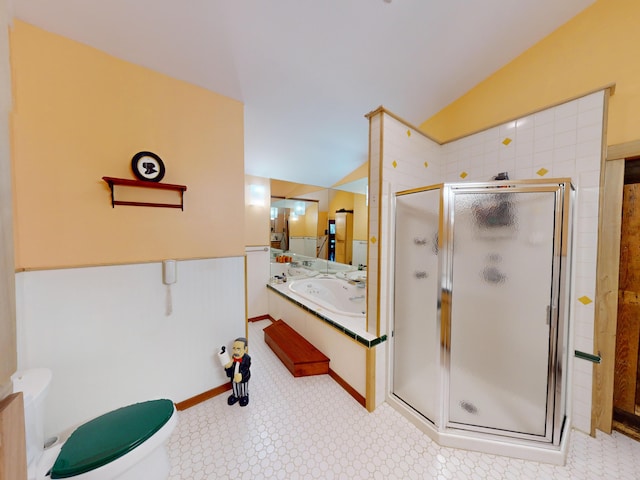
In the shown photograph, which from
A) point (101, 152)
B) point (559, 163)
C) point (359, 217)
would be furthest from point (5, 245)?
point (359, 217)

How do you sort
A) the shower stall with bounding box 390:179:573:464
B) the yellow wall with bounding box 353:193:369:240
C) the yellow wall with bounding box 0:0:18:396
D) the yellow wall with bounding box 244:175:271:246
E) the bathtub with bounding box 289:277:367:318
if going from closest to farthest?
the yellow wall with bounding box 0:0:18:396 → the shower stall with bounding box 390:179:573:464 → the bathtub with bounding box 289:277:367:318 → the yellow wall with bounding box 244:175:271:246 → the yellow wall with bounding box 353:193:369:240

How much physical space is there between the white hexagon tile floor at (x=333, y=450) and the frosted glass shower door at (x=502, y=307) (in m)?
0.22

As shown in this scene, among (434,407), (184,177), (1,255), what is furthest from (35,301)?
(434,407)

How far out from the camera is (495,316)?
1.41 m

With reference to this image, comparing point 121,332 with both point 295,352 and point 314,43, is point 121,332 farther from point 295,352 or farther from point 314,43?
point 314,43

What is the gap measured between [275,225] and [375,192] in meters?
2.11

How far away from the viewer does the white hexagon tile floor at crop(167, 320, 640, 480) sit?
121 centimetres

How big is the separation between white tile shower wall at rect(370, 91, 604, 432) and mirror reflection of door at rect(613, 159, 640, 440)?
0.73ft

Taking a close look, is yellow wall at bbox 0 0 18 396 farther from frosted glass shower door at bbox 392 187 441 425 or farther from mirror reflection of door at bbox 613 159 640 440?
mirror reflection of door at bbox 613 159 640 440

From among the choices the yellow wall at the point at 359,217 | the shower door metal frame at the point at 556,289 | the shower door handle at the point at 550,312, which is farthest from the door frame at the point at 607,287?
the yellow wall at the point at 359,217

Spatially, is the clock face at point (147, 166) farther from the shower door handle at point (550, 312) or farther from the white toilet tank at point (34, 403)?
the shower door handle at point (550, 312)

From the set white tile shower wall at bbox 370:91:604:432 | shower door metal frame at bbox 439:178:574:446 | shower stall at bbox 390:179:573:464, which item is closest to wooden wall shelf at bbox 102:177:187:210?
white tile shower wall at bbox 370:91:604:432

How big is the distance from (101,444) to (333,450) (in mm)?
1171

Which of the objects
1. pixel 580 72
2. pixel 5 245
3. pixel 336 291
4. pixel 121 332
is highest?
pixel 580 72
